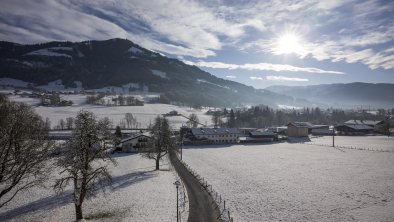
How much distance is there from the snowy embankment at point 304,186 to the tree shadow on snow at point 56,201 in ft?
46.7

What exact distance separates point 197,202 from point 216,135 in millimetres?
77483

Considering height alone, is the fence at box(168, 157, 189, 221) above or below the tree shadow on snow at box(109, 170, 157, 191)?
below

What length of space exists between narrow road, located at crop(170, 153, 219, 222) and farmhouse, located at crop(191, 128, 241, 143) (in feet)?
186

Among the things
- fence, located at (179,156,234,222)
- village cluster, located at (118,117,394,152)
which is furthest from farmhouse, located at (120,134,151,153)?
fence, located at (179,156,234,222)

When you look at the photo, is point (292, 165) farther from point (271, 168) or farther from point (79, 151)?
point (79, 151)

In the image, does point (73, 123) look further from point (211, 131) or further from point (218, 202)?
point (218, 202)

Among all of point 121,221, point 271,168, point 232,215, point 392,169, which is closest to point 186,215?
point 232,215

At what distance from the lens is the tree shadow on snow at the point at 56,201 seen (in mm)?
32378

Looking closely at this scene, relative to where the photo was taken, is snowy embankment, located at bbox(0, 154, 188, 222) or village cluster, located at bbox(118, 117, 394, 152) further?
village cluster, located at bbox(118, 117, 394, 152)

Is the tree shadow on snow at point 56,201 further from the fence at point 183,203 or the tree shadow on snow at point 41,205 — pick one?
the fence at point 183,203

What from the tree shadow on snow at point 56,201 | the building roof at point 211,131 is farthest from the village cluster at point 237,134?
the tree shadow on snow at point 56,201

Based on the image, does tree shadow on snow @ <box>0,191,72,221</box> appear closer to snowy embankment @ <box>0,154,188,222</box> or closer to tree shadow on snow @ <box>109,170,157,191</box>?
snowy embankment @ <box>0,154,188,222</box>

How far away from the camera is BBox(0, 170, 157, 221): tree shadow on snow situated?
32.4 meters

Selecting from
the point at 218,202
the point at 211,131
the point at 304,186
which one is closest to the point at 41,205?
the point at 218,202
